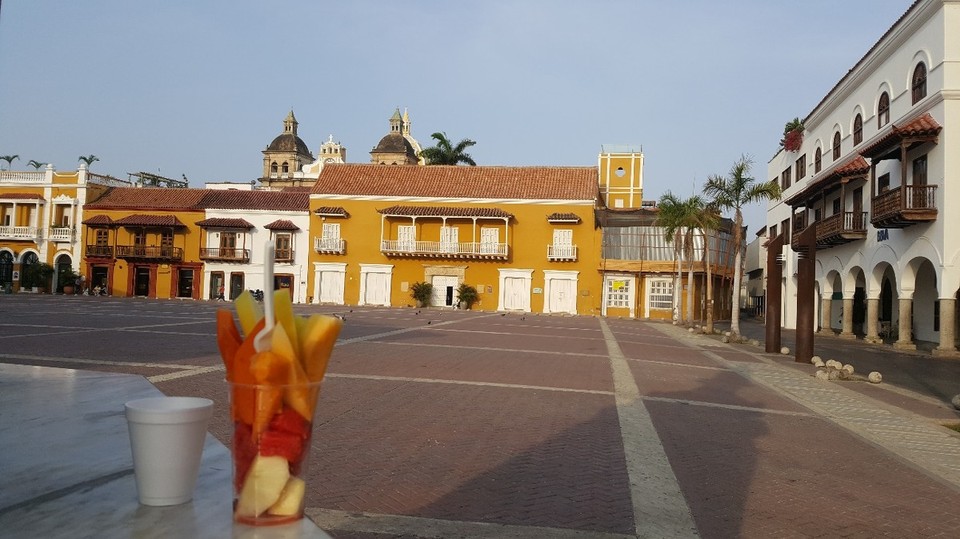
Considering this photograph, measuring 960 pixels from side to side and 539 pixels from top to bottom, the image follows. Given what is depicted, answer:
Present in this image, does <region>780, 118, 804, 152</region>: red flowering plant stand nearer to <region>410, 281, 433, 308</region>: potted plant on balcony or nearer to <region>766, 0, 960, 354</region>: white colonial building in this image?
<region>766, 0, 960, 354</region>: white colonial building

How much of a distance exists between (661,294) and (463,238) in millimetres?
13021

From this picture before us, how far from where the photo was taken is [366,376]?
1091cm

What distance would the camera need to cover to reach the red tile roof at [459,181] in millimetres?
47781

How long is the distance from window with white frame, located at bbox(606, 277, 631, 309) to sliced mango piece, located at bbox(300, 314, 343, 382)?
44735 mm

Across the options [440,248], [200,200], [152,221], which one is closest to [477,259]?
[440,248]

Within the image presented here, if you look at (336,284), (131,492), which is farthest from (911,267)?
(336,284)

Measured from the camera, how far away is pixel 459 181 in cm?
4925

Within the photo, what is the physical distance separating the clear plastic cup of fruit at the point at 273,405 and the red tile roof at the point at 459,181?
149 ft

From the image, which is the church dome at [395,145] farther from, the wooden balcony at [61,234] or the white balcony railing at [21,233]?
the white balcony railing at [21,233]

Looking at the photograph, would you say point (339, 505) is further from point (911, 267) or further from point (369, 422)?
point (911, 267)

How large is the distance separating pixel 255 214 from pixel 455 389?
141ft

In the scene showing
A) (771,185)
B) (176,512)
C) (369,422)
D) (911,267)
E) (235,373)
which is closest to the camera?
(235,373)

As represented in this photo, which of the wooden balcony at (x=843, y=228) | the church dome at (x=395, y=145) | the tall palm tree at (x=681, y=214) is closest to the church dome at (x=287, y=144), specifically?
the church dome at (x=395, y=145)

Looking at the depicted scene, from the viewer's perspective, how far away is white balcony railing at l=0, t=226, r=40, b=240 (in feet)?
167
